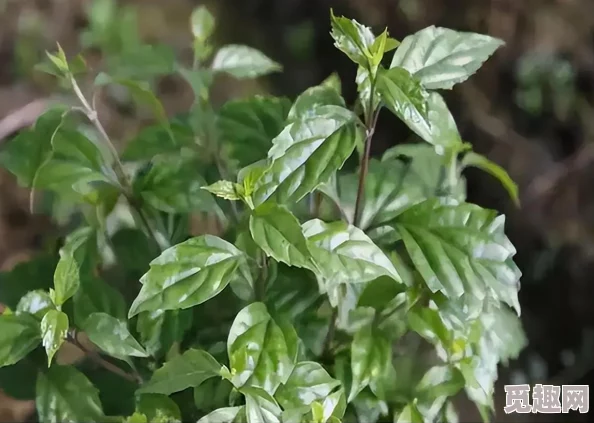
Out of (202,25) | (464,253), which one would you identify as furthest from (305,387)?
(202,25)

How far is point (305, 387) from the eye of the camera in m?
0.51

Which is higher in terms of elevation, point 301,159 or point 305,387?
point 301,159

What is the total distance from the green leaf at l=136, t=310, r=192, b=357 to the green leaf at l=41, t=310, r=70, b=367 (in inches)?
2.9

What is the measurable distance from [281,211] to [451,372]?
0.90 ft

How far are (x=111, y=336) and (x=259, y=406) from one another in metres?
0.15

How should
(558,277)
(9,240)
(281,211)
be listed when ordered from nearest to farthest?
(281,211) < (558,277) < (9,240)

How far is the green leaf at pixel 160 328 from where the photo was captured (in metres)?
0.57

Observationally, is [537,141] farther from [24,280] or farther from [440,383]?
[24,280]

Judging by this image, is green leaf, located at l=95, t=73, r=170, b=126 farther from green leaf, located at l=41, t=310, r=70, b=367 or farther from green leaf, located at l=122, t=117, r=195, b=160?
green leaf, located at l=41, t=310, r=70, b=367

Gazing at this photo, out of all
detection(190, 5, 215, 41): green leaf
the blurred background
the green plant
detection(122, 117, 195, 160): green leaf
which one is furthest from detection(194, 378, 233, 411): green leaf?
the blurred background

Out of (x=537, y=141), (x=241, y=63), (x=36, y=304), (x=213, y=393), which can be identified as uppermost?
(x=241, y=63)

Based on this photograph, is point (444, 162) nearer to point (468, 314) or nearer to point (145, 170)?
point (468, 314)

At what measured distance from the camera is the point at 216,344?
0.60 m

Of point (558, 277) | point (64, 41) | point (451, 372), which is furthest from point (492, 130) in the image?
point (64, 41)
